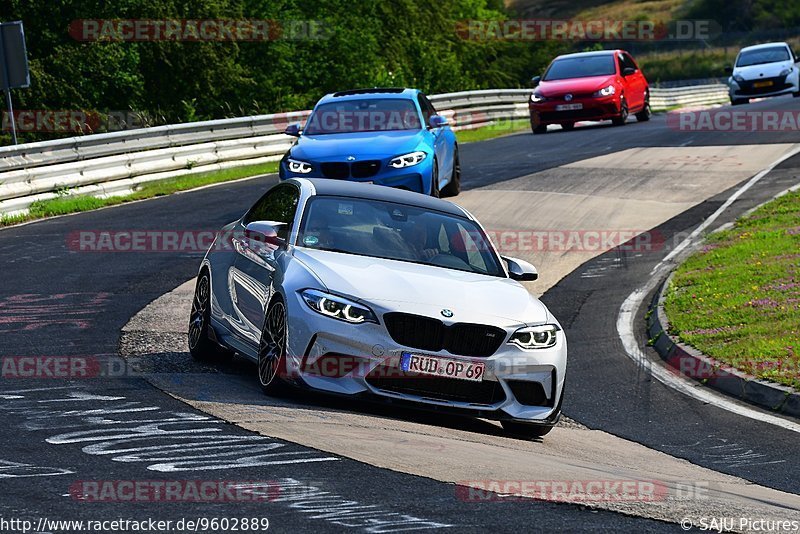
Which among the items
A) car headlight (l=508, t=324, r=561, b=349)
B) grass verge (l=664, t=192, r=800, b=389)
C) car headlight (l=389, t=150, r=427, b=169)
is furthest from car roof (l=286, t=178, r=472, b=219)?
car headlight (l=389, t=150, r=427, b=169)

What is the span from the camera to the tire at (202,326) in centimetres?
1072

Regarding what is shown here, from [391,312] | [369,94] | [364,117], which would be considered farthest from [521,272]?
[369,94]

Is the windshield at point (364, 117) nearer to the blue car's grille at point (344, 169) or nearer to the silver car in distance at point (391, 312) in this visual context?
the blue car's grille at point (344, 169)

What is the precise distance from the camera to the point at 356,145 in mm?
17875

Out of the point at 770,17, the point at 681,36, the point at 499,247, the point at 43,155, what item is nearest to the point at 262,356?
the point at 499,247

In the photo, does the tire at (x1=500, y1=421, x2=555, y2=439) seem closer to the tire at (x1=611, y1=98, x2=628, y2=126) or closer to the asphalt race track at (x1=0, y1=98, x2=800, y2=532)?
the asphalt race track at (x1=0, y1=98, x2=800, y2=532)

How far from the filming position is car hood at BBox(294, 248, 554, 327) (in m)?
8.71

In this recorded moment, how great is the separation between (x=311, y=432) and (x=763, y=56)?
37.7m

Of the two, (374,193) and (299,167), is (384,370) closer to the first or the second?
(374,193)

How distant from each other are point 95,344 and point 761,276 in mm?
7632

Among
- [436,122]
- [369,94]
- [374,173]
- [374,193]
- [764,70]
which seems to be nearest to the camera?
[374,193]

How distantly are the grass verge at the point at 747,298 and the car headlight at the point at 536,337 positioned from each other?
2.73 m

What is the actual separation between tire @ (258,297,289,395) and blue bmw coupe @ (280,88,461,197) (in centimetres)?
832

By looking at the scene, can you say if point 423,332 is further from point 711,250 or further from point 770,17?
point 770,17
